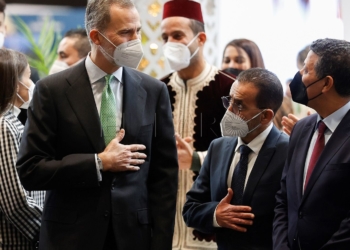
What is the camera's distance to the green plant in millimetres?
6105

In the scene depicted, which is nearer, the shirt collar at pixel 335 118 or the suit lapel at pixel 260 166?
the shirt collar at pixel 335 118

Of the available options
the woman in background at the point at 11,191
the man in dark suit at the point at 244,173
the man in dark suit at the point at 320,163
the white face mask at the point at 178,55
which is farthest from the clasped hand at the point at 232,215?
the white face mask at the point at 178,55

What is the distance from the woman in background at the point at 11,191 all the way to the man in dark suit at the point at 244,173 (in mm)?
743

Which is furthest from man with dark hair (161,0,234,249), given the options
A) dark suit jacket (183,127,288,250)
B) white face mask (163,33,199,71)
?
dark suit jacket (183,127,288,250)

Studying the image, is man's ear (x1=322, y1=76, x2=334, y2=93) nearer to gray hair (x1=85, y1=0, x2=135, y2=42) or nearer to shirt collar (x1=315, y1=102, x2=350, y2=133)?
shirt collar (x1=315, y1=102, x2=350, y2=133)

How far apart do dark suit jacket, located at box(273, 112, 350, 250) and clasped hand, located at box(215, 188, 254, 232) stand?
15 cm

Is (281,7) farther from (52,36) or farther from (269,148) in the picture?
(269,148)

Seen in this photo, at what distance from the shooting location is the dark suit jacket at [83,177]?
114 inches

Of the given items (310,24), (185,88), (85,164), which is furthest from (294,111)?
(85,164)

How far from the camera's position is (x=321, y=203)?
114 inches

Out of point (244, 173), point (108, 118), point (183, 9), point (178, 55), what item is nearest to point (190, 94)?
point (178, 55)

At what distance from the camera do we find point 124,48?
3.06m

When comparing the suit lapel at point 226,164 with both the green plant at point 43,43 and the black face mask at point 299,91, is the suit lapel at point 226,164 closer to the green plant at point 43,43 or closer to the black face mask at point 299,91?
the black face mask at point 299,91

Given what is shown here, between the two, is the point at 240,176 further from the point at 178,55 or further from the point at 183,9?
the point at 183,9
